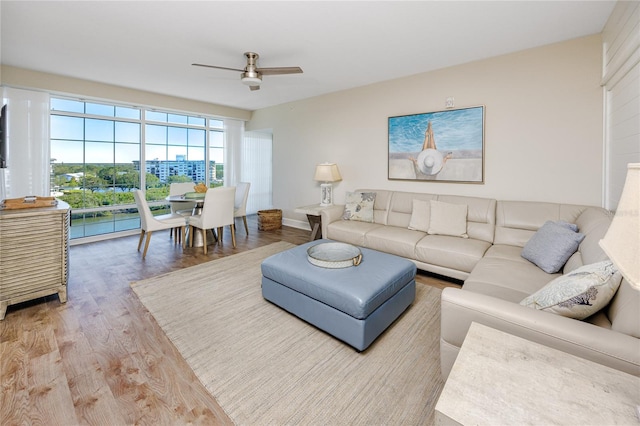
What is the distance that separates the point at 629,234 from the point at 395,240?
108 inches

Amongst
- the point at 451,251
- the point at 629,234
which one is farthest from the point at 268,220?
the point at 629,234

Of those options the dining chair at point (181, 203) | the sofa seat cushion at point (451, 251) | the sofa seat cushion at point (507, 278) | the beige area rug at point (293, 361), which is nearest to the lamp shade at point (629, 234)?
the beige area rug at point (293, 361)

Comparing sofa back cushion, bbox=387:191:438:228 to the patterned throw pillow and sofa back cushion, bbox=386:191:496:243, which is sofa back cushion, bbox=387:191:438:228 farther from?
the patterned throw pillow

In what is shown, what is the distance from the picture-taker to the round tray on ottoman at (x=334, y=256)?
230cm

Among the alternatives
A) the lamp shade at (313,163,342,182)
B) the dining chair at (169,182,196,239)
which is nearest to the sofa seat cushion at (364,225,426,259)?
the lamp shade at (313,163,342,182)

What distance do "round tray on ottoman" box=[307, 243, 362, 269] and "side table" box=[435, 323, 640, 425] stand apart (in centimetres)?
135

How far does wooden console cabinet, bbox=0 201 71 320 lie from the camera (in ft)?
7.48

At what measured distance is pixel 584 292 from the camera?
1.23m

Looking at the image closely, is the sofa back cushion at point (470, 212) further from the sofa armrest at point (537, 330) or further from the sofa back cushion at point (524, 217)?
the sofa armrest at point (537, 330)

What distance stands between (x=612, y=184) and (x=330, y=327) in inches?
115

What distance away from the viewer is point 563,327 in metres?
1.12

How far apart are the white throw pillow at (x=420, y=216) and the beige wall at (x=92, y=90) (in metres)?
4.71

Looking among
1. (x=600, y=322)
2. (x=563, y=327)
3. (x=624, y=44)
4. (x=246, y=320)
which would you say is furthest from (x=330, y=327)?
(x=624, y=44)

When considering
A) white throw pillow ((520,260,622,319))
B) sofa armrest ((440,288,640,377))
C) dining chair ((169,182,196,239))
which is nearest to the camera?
sofa armrest ((440,288,640,377))
